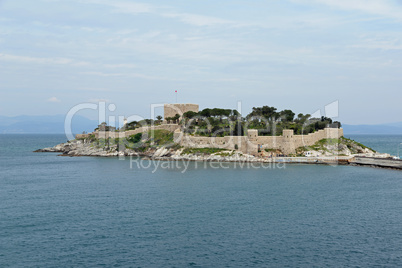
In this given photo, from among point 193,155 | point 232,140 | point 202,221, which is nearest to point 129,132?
point 193,155

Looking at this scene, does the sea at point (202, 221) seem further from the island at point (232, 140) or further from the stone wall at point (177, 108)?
the stone wall at point (177, 108)

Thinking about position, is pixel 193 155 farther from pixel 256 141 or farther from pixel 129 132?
pixel 129 132

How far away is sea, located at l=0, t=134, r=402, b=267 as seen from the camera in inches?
907

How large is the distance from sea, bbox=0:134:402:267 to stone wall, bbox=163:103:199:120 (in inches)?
1905

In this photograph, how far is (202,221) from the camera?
30.2 metres

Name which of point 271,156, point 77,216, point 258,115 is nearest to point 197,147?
point 271,156

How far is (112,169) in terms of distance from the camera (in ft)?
211

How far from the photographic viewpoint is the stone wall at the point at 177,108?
100688 mm

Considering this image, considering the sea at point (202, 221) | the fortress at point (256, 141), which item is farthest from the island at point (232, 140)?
the sea at point (202, 221)

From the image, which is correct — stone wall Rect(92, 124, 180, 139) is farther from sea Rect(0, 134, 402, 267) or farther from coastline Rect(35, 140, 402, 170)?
sea Rect(0, 134, 402, 267)

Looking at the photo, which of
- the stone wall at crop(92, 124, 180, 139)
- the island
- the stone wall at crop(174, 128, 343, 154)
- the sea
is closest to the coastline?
the island

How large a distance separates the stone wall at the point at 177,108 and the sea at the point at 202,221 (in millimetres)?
48383

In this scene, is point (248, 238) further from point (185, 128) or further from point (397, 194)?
point (185, 128)

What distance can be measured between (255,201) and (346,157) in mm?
39359
